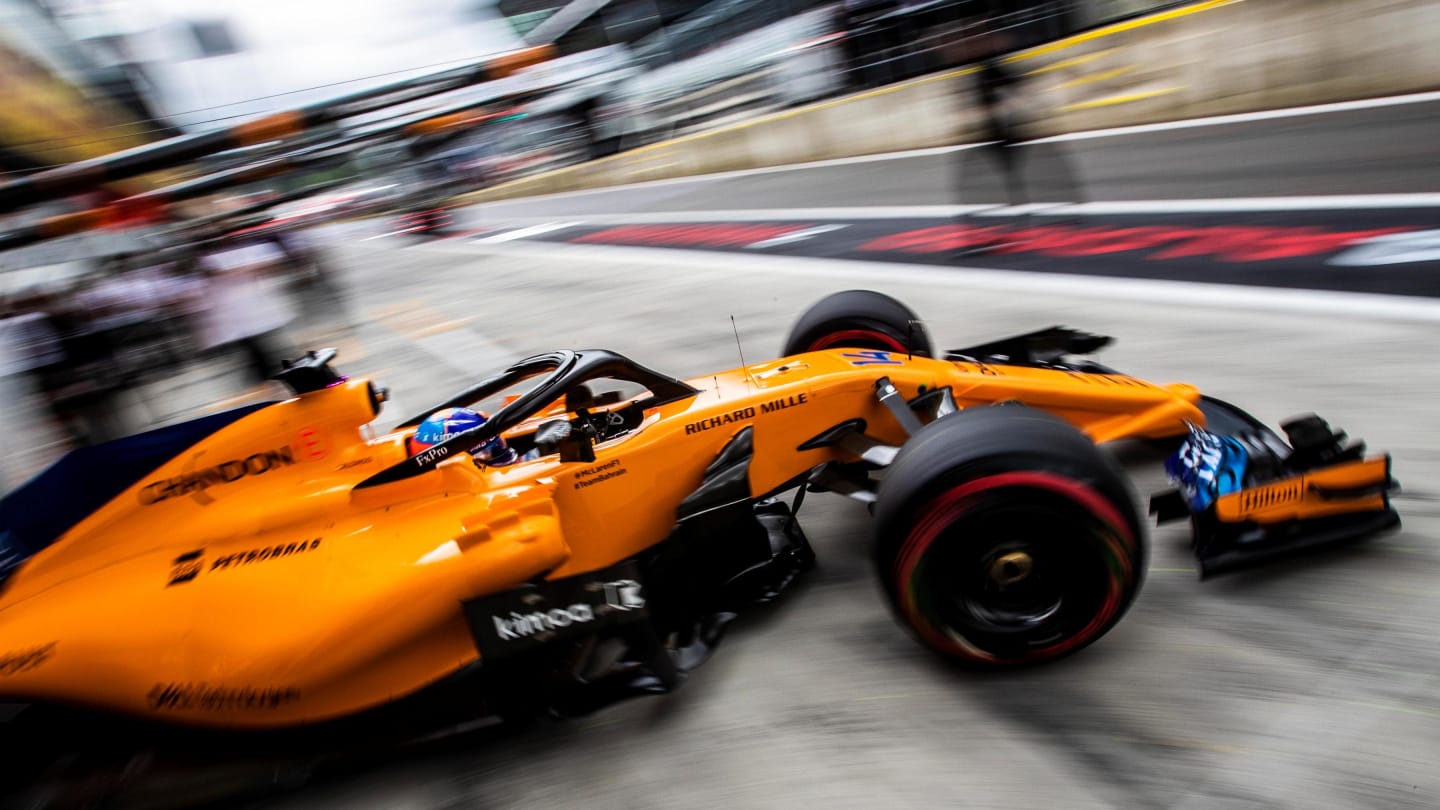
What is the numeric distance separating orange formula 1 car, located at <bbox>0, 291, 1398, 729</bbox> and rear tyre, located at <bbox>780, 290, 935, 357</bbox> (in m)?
0.51

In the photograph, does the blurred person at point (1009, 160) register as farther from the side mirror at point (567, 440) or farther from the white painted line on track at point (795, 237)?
the side mirror at point (567, 440)

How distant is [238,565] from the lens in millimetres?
2555

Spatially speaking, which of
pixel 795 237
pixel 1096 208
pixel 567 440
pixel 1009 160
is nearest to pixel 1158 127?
pixel 1096 208

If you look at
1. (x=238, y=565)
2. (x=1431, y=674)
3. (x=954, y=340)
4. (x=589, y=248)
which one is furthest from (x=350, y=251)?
(x=1431, y=674)

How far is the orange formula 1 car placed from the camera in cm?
223

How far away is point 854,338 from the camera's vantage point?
3.71 metres

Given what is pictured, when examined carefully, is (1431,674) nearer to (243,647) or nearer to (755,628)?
(755,628)

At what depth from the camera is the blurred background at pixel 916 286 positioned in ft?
7.10

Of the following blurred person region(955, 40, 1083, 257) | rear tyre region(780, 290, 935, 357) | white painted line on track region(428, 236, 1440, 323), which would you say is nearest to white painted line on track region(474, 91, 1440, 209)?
blurred person region(955, 40, 1083, 257)

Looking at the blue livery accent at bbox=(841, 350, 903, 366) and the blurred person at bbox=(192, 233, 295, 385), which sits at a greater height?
the blurred person at bbox=(192, 233, 295, 385)

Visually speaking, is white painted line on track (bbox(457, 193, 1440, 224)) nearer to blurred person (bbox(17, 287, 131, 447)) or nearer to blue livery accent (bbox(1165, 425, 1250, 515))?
blue livery accent (bbox(1165, 425, 1250, 515))

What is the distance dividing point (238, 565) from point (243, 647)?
0.91 feet

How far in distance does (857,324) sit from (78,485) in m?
2.76

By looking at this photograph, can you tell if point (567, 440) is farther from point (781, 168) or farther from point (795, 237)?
point (781, 168)
